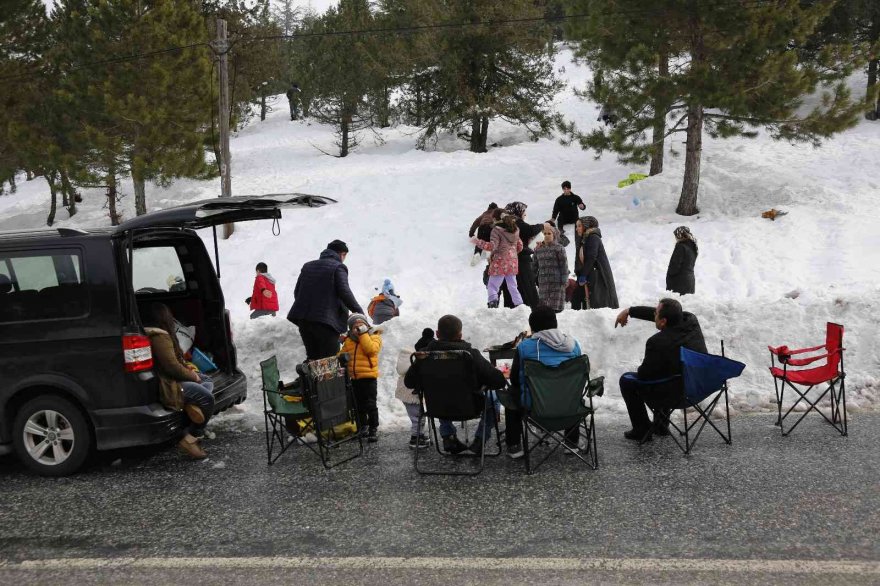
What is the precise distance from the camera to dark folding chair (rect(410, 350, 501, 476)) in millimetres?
6395

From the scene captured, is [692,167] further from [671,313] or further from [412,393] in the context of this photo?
[412,393]

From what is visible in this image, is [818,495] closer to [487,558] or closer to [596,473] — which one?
[596,473]

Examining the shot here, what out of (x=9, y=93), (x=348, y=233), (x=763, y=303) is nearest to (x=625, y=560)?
(x=763, y=303)

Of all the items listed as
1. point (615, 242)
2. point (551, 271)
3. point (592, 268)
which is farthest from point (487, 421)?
point (615, 242)

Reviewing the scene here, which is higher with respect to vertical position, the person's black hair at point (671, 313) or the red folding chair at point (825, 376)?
the person's black hair at point (671, 313)

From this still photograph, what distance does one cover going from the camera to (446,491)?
5973 mm

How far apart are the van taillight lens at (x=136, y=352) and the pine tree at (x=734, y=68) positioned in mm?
14321

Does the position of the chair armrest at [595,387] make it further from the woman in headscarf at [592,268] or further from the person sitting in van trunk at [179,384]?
the woman in headscarf at [592,268]

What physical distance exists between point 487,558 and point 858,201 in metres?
18.7

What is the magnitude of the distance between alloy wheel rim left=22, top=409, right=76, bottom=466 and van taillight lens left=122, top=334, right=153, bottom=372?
74 cm

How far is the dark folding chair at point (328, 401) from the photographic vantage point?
6.59 meters

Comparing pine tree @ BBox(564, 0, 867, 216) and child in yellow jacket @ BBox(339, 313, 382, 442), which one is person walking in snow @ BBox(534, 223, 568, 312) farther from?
pine tree @ BBox(564, 0, 867, 216)

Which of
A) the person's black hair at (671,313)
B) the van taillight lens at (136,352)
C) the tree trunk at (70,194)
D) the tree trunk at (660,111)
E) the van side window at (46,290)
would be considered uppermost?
the tree trunk at (660,111)

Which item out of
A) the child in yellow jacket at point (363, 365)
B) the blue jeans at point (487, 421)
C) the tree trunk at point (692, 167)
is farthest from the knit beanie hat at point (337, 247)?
the tree trunk at point (692, 167)
